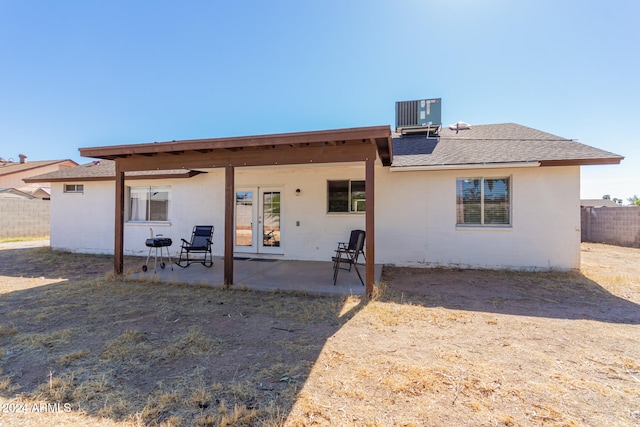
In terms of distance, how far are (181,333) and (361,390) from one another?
2363mm

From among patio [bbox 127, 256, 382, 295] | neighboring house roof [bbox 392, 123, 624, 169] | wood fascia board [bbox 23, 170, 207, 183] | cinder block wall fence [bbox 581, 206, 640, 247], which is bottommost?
patio [bbox 127, 256, 382, 295]

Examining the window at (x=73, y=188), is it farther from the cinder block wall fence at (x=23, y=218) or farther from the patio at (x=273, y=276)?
the cinder block wall fence at (x=23, y=218)

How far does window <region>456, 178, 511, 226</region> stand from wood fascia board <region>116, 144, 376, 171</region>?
3.84 m

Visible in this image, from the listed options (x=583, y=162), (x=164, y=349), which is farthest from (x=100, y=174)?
(x=583, y=162)

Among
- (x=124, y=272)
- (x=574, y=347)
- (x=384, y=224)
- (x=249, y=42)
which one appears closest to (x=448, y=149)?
(x=384, y=224)

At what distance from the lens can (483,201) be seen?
7438 millimetres

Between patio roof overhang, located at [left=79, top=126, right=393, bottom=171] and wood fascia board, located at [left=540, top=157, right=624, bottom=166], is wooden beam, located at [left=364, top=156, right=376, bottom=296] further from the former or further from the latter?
wood fascia board, located at [left=540, top=157, right=624, bottom=166]

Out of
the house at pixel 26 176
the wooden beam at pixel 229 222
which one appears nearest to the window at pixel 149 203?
the wooden beam at pixel 229 222

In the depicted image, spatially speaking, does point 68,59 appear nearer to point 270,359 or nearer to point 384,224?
point 384,224

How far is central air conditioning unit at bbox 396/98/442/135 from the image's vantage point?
10055 millimetres

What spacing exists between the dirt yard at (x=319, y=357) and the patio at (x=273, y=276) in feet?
1.22

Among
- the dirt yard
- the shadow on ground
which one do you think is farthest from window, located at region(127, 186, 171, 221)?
the dirt yard

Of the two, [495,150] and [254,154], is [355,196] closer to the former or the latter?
[254,154]

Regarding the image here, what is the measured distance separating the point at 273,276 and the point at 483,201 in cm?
556
